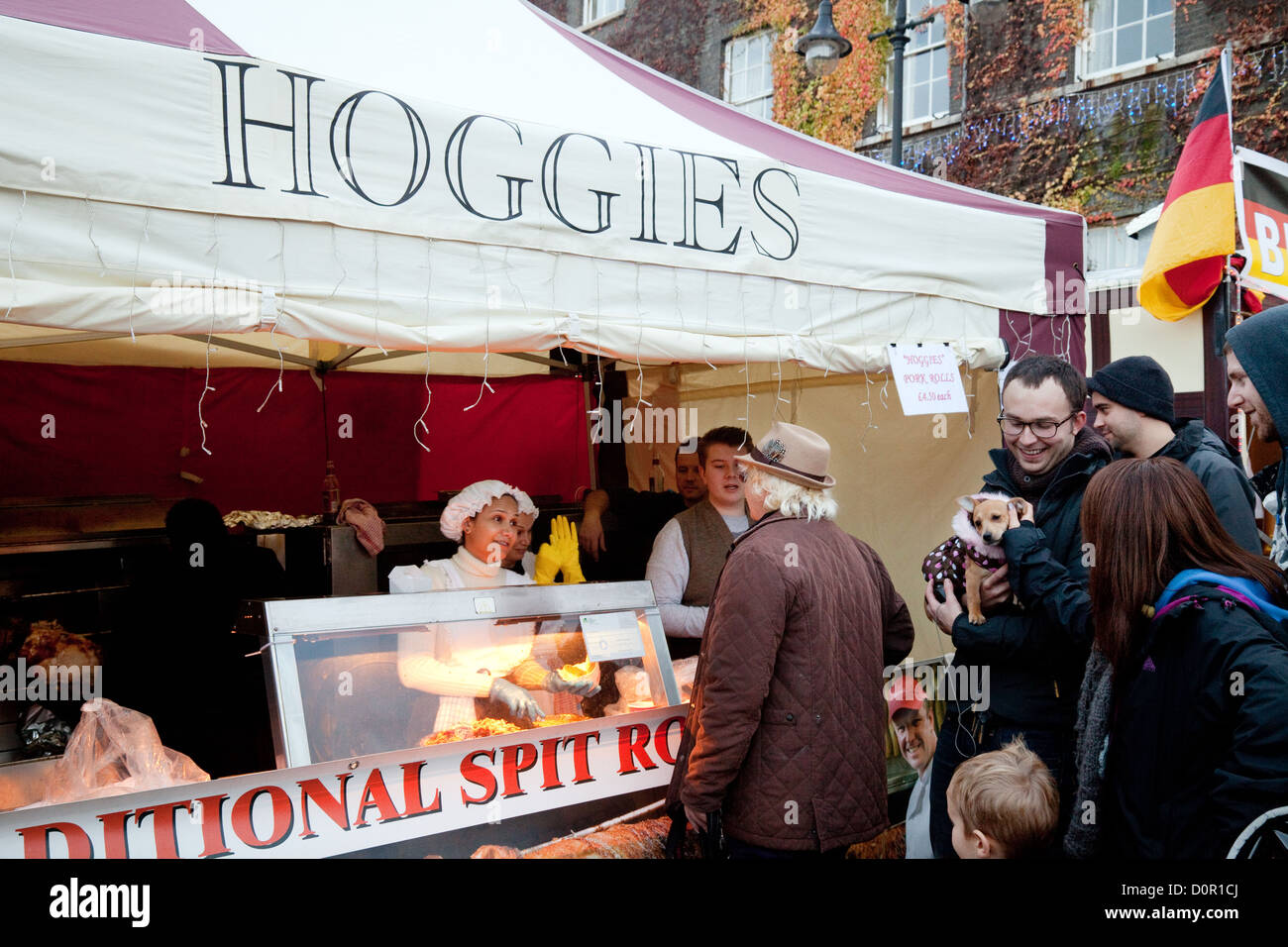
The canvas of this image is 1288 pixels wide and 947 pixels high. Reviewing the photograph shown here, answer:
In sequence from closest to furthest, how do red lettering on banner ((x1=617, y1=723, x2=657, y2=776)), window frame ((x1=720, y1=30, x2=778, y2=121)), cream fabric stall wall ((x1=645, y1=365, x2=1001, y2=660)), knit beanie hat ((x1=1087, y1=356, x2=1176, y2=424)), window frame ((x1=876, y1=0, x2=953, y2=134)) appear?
knit beanie hat ((x1=1087, y1=356, x2=1176, y2=424)), red lettering on banner ((x1=617, y1=723, x2=657, y2=776)), cream fabric stall wall ((x1=645, y1=365, x2=1001, y2=660)), window frame ((x1=876, y1=0, x2=953, y2=134)), window frame ((x1=720, y1=30, x2=778, y2=121))

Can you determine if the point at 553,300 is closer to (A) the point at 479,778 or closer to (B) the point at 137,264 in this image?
(B) the point at 137,264

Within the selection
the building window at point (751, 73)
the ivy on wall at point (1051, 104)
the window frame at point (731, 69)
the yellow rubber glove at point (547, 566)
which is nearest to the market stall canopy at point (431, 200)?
the yellow rubber glove at point (547, 566)

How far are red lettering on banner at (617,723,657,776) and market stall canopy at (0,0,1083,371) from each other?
4.29 feet

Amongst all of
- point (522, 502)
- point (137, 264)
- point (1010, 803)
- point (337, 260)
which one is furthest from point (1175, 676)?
point (137, 264)

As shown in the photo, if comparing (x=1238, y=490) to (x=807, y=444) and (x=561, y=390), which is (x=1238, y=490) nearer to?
(x=807, y=444)

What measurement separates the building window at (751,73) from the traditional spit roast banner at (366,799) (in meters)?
14.1

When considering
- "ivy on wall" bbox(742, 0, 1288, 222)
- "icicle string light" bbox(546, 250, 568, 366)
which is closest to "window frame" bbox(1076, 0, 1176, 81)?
"ivy on wall" bbox(742, 0, 1288, 222)

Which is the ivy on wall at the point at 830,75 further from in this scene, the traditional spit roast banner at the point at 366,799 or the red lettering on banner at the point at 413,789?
the red lettering on banner at the point at 413,789

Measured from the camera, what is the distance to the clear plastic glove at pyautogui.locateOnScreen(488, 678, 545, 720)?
3051mm

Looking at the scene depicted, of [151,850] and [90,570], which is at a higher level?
[90,570]

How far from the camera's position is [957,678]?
9.48 ft

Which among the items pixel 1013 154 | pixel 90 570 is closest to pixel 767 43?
pixel 1013 154

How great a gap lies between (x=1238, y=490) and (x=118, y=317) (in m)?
3.18

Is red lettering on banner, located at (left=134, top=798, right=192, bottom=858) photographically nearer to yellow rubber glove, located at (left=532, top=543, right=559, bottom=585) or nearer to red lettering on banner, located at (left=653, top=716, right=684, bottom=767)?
red lettering on banner, located at (left=653, top=716, right=684, bottom=767)
